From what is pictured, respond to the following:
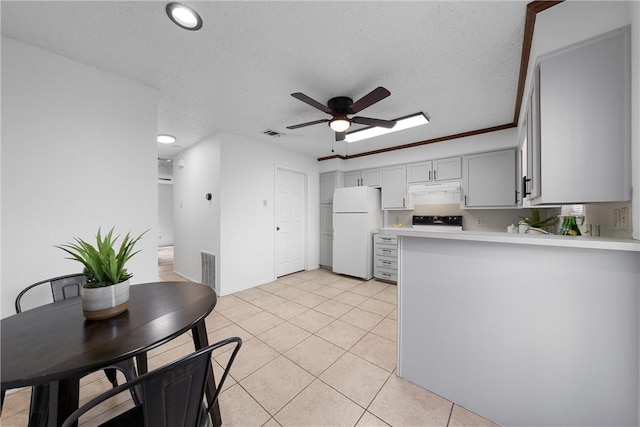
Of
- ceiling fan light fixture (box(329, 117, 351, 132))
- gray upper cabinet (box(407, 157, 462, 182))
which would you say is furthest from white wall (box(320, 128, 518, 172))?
ceiling fan light fixture (box(329, 117, 351, 132))

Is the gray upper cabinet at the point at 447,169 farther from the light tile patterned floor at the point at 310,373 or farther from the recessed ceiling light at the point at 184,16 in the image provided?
the recessed ceiling light at the point at 184,16

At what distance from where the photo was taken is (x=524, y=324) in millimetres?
1232

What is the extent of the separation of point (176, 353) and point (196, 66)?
8.32ft

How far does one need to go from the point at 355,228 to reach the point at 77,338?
383 centimetres

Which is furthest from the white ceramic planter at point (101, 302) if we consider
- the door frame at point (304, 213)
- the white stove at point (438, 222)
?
the white stove at point (438, 222)

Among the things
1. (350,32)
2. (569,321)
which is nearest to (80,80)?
(350,32)

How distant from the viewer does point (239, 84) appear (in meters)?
2.21

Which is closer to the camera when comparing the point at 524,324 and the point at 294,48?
the point at 524,324

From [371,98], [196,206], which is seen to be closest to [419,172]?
[371,98]

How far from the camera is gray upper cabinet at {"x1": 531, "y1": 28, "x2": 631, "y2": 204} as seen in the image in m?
1.11

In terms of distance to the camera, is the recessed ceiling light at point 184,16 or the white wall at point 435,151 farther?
the white wall at point 435,151

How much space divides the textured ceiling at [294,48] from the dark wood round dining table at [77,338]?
1.76 meters

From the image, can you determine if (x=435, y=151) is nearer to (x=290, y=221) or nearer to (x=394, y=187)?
(x=394, y=187)

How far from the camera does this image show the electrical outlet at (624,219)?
3.86ft
